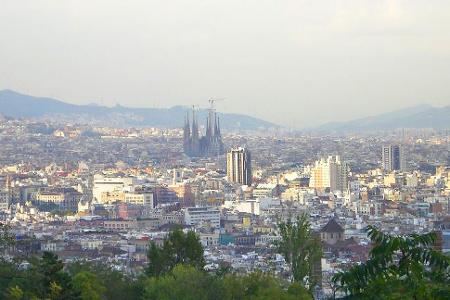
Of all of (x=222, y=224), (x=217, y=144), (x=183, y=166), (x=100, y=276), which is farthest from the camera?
(x=217, y=144)

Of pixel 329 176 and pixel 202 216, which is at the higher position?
pixel 329 176

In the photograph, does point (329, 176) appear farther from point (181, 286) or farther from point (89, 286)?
point (89, 286)

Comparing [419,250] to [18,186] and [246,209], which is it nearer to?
[246,209]

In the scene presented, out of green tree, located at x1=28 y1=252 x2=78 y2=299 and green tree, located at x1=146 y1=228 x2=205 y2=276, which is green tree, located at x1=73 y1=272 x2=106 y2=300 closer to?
green tree, located at x1=146 y1=228 x2=205 y2=276

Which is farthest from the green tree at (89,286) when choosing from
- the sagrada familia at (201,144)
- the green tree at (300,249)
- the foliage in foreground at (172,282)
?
the sagrada familia at (201,144)

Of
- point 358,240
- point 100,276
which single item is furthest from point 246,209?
point 100,276

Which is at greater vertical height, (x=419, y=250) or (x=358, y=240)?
(x=419, y=250)

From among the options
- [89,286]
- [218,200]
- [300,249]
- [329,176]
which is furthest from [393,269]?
[329,176]
